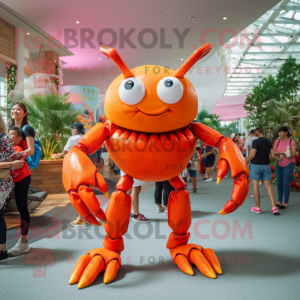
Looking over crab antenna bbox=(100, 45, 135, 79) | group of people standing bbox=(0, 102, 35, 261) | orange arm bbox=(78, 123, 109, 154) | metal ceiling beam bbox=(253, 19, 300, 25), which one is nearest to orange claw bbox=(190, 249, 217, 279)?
orange arm bbox=(78, 123, 109, 154)

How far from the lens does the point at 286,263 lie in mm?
Result: 2414

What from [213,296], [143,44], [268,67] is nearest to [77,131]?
[213,296]

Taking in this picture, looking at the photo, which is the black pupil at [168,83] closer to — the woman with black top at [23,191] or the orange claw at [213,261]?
the orange claw at [213,261]

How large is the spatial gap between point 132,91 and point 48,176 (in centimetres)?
460

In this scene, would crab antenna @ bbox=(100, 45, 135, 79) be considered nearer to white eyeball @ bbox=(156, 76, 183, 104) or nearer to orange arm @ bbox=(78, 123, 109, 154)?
white eyeball @ bbox=(156, 76, 183, 104)

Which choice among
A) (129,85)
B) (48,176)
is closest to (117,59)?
(129,85)

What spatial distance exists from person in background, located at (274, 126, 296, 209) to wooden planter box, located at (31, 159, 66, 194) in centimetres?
415

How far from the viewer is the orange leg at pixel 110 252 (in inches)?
81.2

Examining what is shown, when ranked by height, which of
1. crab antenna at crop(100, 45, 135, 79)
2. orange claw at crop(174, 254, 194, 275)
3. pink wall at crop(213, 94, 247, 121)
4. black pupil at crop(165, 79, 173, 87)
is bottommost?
orange claw at crop(174, 254, 194, 275)

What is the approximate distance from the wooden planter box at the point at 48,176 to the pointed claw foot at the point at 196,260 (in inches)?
166

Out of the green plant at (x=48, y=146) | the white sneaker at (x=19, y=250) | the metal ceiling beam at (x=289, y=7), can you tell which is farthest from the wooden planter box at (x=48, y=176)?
the metal ceiling beam at (x=289, y=7)

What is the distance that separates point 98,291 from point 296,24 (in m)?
11.0

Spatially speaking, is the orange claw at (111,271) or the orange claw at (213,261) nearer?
the orange claw at (111,271)

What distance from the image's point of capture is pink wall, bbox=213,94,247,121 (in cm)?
2108
